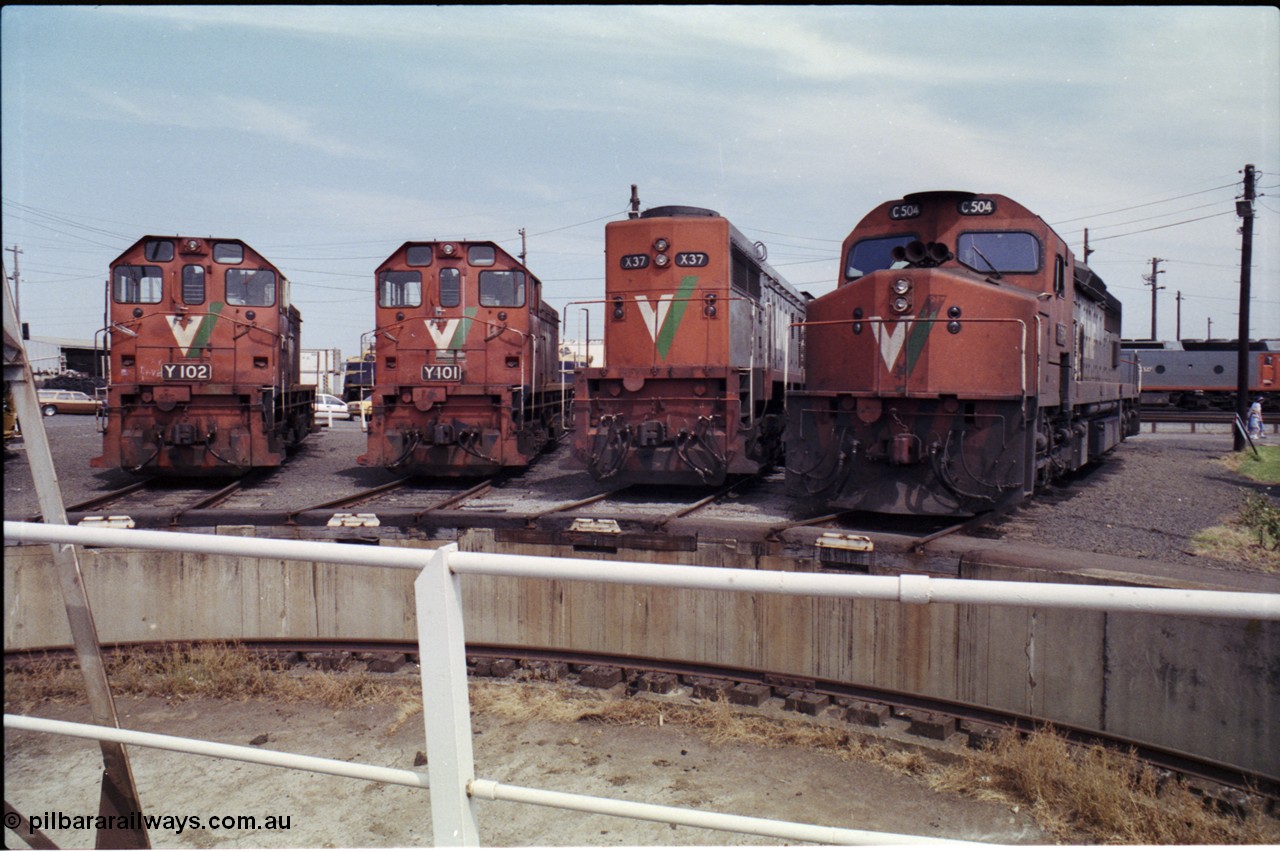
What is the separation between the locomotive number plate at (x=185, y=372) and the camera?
1315 centimetres

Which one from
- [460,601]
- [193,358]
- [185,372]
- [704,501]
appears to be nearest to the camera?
[460,601]

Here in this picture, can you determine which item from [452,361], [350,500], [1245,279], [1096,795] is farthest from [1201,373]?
[1096,795]

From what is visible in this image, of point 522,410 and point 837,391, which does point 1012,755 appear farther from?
point 522,410

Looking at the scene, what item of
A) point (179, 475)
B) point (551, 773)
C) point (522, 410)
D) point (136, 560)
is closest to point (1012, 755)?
point (551, 773)

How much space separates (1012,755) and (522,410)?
9577mm

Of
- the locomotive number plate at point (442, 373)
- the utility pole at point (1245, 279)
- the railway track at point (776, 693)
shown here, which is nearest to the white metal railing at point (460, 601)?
the railway track at point (776, 693)

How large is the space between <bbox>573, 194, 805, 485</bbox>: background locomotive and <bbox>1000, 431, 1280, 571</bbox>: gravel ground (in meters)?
3.50

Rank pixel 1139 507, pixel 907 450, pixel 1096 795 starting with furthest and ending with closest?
pixel 1139 507
pixel 907 450
pixel 1096 795

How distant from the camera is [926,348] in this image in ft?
28.6

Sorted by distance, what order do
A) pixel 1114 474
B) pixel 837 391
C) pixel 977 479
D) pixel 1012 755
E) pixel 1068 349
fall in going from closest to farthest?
pixel 1012 755
pixel 977 479
pixel 837 391
pixel 1068 349
pixel 1114 474

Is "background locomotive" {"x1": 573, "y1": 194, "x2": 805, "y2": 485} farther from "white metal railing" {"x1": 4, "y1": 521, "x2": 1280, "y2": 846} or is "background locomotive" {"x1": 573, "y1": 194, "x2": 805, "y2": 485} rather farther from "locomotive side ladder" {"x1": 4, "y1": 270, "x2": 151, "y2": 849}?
"white metal railing" {"x1": 4, "y1": 521, "x2": 1280, "y2": 846}

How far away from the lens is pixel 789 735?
5.66m

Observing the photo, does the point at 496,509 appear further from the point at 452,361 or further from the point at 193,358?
the point at 193,358

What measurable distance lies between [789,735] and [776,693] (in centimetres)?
78
